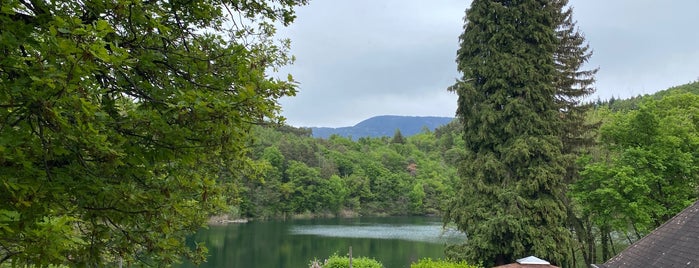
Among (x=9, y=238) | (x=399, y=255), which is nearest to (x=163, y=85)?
(x=9, y=238)

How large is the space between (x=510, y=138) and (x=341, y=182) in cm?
5234

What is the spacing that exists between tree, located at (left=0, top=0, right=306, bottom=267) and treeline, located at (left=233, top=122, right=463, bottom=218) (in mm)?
50627

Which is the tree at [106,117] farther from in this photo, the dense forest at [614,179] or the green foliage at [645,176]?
the green foliage at [645,176]

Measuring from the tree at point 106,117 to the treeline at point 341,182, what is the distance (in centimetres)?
5063

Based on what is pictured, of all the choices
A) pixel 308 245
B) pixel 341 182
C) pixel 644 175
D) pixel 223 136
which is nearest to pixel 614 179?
pixel 644 175

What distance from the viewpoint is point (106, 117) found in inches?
90.1

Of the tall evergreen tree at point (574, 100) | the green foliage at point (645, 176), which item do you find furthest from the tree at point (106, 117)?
the tall evergreen tree at point (574, 100)

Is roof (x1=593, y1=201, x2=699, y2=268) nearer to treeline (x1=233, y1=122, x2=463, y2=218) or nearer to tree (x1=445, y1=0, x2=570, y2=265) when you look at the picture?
tree (x1=445, y1=0, x2=570, y2=265)

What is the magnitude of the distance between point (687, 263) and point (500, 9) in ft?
35.9

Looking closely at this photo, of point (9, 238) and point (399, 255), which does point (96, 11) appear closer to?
point (9, 238)

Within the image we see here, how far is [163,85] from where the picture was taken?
3145mm

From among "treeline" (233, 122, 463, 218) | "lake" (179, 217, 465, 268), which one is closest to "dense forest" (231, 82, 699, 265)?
"treeline" (233, 122, 463, 218)

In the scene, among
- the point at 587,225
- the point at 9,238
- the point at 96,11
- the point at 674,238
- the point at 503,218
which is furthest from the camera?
the point at 587,225

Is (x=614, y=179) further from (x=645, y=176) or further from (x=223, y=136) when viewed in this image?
(x=223, y=136)
